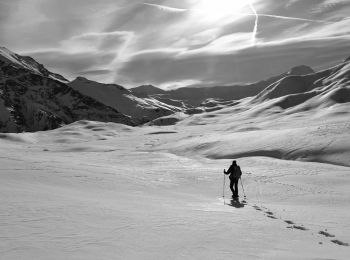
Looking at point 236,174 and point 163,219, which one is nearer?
point 163,219

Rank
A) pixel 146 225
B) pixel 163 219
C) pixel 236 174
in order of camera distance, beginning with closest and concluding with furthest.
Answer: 1. pixel 146 225
2. pixel 163 219
3. pixel 236 174

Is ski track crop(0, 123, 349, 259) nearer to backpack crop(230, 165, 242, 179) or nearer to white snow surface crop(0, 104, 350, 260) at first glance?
white snow surface crop(0, 104, 350, 260)

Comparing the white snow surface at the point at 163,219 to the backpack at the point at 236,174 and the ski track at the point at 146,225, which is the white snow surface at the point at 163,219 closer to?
the ski track at the point at 146,225

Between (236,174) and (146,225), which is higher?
(236,174)

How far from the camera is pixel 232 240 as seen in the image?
1169cm

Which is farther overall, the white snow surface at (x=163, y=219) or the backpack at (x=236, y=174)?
the backpack at (x=236, y=174)

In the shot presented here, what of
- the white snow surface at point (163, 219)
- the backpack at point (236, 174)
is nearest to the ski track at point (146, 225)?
the white snow surface at point (163, 219)

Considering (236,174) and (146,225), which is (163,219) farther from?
(236,174)

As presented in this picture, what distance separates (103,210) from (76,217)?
1.77 metres

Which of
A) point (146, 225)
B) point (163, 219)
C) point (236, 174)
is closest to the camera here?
point (146, 225)

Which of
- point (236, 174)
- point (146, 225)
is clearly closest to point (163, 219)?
point (146, 225)

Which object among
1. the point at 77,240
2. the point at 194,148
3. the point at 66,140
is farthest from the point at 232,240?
the point at 66,140

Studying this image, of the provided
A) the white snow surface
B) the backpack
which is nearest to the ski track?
the white snow surface

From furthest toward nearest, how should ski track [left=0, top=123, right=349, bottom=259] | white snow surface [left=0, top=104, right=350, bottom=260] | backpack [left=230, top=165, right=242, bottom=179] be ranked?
1. backpack [left=230, top=165, right=242, bottom=179]
2. white snow surface [left=0, top=104, right=350, bottom=260]
3. ski track [left=0, top=123, right=349, bottom=259]
